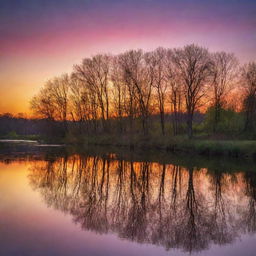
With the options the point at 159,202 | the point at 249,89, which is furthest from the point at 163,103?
the point at 159,202

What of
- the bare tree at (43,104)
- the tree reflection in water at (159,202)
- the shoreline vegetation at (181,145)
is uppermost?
the bare tree at (43,104)

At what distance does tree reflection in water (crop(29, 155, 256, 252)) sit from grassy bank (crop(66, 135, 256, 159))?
958 cm

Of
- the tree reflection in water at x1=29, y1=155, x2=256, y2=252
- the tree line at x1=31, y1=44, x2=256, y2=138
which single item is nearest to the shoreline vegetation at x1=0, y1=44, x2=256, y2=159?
the tree line at x1=31, y1=44, x2=256, y2=138

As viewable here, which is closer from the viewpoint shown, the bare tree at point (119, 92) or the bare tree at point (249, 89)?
the bare tree at point (249, 89)

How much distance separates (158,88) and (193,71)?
7.24 m

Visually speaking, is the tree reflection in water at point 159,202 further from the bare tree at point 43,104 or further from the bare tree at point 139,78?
the bare tree at point 43,104

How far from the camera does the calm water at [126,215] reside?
7.52 meters

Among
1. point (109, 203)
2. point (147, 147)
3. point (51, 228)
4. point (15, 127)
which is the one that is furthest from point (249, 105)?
point (15, 127)

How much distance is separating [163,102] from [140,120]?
4.61m

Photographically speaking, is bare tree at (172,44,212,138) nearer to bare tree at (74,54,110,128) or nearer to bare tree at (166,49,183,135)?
bare tree at (166,49,183,135)

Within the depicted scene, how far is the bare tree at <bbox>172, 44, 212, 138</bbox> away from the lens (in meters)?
41.2

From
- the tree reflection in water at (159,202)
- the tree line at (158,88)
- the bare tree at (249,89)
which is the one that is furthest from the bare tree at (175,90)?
the tree reflection in water at (159,202)

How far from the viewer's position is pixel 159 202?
480 inches

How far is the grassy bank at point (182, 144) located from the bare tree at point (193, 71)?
14.0ft
